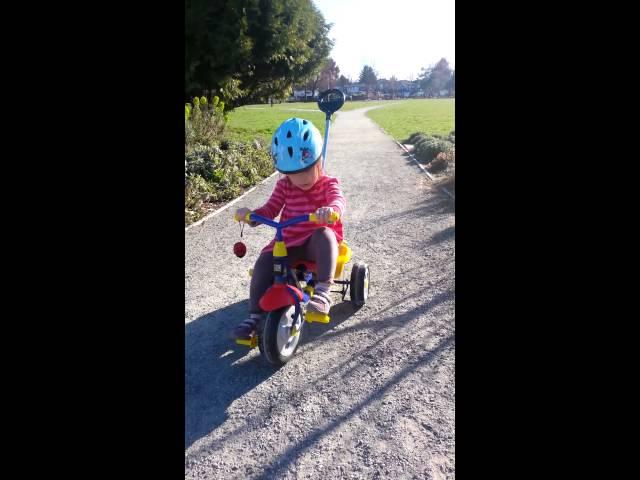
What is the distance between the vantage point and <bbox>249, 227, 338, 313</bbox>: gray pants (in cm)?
301

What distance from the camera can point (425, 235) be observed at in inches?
219

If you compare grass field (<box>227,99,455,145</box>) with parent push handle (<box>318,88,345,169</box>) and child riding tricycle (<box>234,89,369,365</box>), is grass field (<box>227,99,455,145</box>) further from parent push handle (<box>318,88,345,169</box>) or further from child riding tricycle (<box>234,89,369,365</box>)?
child riding tricycle (<box>234,89,369,365</box>)

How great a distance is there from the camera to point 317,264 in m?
3.07

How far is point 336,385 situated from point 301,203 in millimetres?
1366

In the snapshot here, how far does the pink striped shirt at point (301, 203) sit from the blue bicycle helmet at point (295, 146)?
28 cm

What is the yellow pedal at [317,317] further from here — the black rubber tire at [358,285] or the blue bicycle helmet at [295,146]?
the blue bicycle helmet at [295,146]

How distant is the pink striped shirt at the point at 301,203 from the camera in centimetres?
321

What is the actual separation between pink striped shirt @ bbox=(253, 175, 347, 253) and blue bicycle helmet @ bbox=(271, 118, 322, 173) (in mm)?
284

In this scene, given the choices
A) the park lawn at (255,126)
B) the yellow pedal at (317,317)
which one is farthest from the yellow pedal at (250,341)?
the park lawn at (255,126)

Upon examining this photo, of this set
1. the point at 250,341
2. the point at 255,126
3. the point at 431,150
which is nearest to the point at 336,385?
the point at 250,341

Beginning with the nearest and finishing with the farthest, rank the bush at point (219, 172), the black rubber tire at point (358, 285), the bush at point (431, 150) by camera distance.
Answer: the black rubber tire at point (358, 285) → the bush at point (219, 172) → the bush at point (431, 150)

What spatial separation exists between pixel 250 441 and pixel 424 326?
1.61 meters

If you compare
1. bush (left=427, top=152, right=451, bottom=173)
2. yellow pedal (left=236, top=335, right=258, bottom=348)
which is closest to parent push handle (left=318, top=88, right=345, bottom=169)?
yellow pedal (left=236, top=335, right=258, bottom=348)
